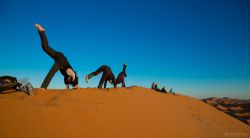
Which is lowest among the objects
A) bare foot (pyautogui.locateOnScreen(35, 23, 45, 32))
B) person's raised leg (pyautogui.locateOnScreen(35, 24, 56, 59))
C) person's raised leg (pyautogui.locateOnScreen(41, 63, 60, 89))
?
person's raised leg (pyautogui.locateOnScreen(41, 63, 60, 89))

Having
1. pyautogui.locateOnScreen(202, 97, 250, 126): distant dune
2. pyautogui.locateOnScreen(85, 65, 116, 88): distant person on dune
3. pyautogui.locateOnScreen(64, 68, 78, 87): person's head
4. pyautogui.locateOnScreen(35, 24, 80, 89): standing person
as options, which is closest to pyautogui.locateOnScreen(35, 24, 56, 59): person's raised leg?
pyautogui.locateOnScreen(35, 24, 80, 89): standing person

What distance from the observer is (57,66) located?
21.6ft

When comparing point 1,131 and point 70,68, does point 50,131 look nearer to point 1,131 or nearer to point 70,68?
point 1,131

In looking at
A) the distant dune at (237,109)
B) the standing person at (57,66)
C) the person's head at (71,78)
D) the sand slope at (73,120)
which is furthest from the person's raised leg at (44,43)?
the distant dune at (237,109)

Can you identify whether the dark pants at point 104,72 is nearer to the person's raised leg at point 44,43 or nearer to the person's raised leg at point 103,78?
the person's raised leg at point 103,78

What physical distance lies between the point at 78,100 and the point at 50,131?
6.28 feet

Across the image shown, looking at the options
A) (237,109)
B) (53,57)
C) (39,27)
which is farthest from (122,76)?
(237,109)

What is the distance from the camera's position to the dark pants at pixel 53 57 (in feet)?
20.2

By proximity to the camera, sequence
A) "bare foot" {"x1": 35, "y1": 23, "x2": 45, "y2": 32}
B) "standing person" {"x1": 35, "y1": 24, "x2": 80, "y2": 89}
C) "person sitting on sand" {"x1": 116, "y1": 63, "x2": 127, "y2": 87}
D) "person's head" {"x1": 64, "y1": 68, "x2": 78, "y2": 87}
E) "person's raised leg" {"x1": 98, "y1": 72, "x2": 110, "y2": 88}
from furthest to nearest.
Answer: "person sitting on sand" {"x1": 116, "y1": 63, "x2": 127, "y2": 87}, "person's raised leg" {"x1": 98, "y1": 72, "x2": 110, "y2": 88}, "person's head" {"x1": 64, "y1": 68, "x2": 78, "y2": 87}, "standing person" {"x1": 35, "y1": 24, "x2": 80, "y2": 89}, "bare foot" {"x1": 35, "y1": 23, "x2": 45, "y2": 32}

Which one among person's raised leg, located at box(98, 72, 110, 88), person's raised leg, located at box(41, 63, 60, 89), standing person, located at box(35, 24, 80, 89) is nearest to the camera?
standing person, located at box(35, 24, 80, 89)

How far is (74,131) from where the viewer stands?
3.55 meters

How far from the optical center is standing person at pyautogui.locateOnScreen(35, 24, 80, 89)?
612 cm

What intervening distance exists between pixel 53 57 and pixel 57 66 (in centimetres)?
36

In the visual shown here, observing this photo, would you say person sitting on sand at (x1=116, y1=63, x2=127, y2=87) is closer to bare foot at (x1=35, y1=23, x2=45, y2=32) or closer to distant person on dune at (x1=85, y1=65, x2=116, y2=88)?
distant person on dune at (x1=85, y1=65, x2=116, y2=88)
